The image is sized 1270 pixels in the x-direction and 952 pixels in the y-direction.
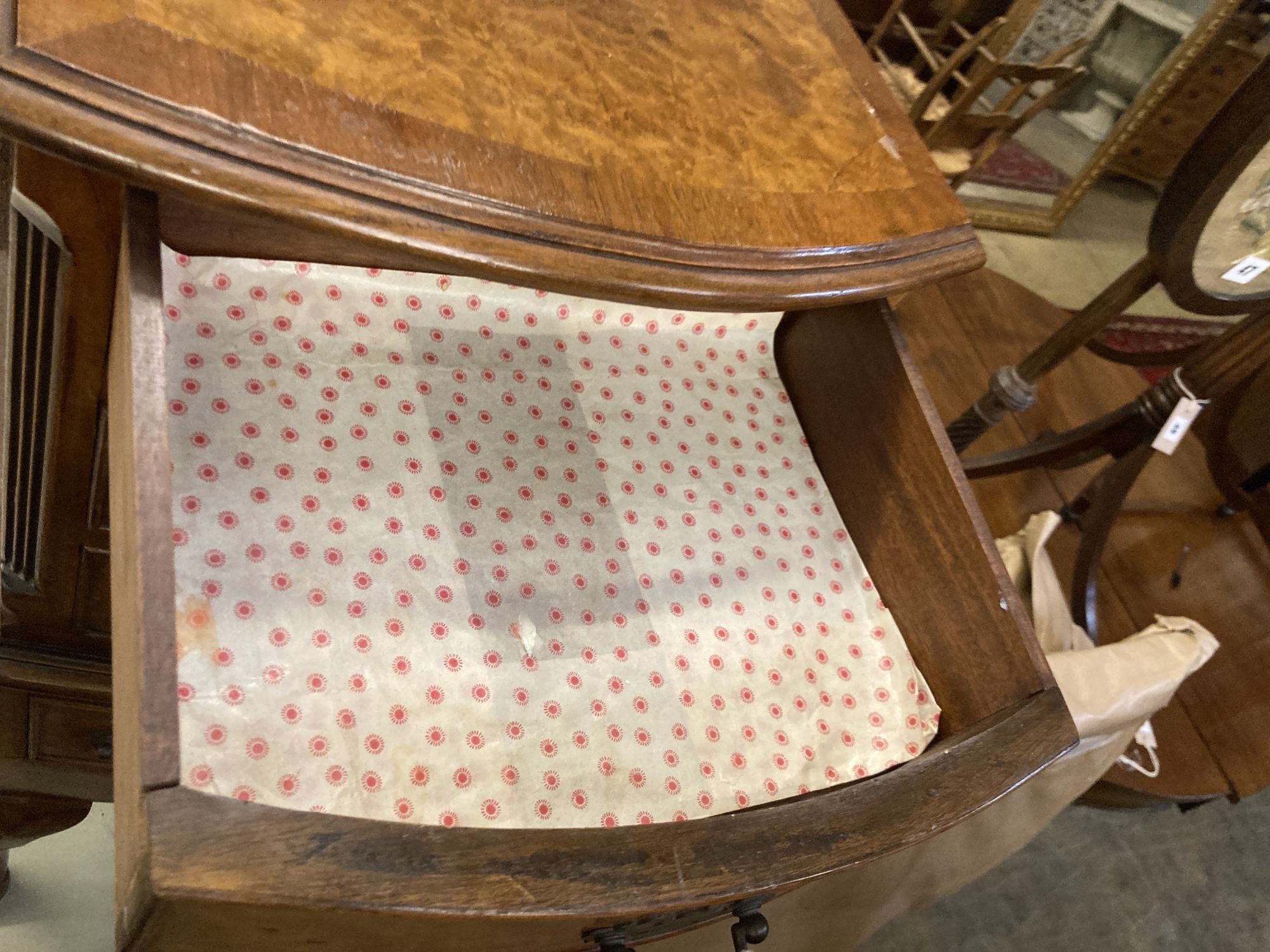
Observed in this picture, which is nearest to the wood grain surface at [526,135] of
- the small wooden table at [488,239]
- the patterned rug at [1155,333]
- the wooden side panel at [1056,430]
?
the small wooden table at [488,239]

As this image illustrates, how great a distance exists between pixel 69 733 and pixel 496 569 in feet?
1.60

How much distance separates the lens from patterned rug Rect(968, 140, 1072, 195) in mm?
2535

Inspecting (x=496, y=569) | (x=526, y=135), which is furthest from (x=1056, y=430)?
(x=526, y=135)

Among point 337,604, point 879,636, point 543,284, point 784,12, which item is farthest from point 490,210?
point 879,636

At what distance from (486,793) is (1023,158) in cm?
254

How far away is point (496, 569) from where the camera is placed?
0.76 metres

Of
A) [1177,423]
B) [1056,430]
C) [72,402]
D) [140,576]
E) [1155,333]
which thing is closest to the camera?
[140,576]

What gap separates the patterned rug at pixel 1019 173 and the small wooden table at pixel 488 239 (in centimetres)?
195

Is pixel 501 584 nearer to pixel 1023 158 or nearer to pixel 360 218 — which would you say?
pixel 360 218

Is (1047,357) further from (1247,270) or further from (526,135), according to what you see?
(526,135)

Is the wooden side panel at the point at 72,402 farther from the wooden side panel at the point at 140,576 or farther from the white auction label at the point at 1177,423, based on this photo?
the white auction label at the point at 1177,423

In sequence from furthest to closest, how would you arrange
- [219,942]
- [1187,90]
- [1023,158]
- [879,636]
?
[1023,158]
[1187,90]
[879,636]
[219,942]

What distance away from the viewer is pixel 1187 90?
7.61 feet

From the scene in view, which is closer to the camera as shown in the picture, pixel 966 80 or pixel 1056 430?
pixel 1056 430
